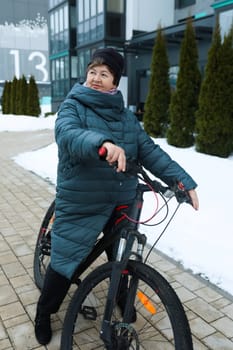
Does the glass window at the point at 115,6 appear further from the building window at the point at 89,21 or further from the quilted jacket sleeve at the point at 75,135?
the quilted jacket sleeve at the point at 75,135

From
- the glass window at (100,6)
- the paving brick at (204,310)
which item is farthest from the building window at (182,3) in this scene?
the paving brick at (204,310)

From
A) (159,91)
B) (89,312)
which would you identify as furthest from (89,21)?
(89,312)

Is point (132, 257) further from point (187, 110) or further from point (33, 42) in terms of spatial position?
point (33, 42)

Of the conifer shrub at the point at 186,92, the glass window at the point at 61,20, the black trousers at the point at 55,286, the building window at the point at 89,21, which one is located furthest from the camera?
the glass window at the point at 61,20

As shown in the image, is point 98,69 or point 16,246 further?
point 16,246

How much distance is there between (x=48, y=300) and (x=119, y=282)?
616 millimetres

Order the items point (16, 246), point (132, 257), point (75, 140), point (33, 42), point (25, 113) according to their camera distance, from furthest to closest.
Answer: point (33, 42)
point (25, 113)
point (16, 246)
point (132, 257)
point (75, 140)

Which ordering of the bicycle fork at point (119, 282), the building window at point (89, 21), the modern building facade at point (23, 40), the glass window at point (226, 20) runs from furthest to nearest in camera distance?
the modern building facade at point (23, 40), the building window at point (89, 21), the glass window at point (226, 20), the bicycle fork at point (119, 282)

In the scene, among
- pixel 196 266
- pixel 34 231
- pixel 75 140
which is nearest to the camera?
pixel 75 140

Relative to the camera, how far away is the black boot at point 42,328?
7.15 feet

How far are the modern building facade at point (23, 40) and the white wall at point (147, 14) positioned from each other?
61.2 ft

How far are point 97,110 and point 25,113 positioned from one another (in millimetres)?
19838

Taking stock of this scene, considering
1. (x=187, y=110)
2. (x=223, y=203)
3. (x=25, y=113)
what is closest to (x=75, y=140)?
(x=223, y=203)

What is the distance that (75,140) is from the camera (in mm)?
1537
